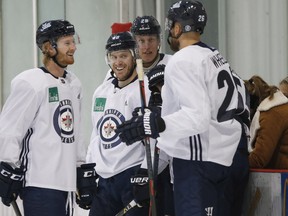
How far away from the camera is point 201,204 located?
359 cm

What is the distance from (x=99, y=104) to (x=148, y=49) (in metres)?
0.42

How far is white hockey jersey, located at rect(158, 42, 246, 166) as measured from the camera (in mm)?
3520

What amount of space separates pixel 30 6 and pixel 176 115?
13.2ft

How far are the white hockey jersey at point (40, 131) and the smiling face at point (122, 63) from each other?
39cm

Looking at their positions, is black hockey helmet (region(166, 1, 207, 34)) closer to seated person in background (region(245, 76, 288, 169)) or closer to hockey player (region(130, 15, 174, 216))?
hockey player (region(130, 15, 174, 216))

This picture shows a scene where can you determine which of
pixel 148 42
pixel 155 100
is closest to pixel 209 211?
pixel 155 100

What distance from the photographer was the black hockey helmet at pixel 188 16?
378 cm

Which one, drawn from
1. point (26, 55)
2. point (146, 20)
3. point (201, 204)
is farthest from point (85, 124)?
point (201, 204)

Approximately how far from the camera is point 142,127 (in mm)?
3572

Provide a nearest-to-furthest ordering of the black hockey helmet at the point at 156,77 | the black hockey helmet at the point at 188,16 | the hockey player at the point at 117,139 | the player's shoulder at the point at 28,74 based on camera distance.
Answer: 1. the black hockey helmet at the point at 188,16
2. the player's shoulder at the point at 28,74
3. the black hockey helmet at the point at 156,77
4. the hockey player at the point at 117,139

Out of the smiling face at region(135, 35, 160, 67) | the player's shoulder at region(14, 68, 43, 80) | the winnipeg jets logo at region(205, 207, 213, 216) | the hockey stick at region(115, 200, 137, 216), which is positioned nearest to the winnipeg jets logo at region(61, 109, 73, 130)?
the player's shoulder at region(14, 68, 43, 80)

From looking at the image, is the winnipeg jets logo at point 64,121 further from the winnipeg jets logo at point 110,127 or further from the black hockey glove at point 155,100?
the black hockey glove at point 155,100

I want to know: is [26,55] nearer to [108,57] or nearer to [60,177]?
[108,57]

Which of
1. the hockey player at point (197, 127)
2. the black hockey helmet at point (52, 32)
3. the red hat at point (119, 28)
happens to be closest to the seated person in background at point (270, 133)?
the hockey player at point (197, 127)
